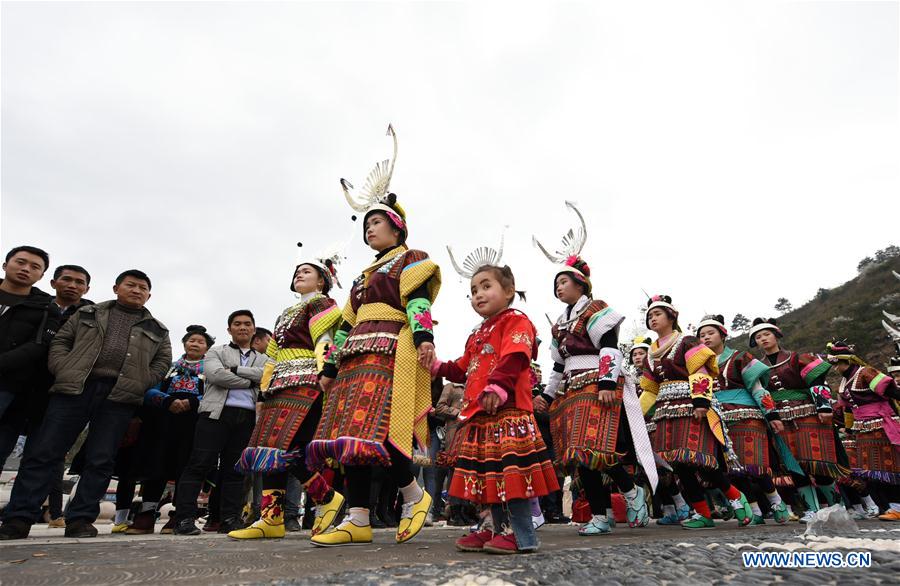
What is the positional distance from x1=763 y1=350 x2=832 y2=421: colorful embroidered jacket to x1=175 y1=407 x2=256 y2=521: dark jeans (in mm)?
6127

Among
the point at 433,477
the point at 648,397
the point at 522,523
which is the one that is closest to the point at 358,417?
the point at 522,523

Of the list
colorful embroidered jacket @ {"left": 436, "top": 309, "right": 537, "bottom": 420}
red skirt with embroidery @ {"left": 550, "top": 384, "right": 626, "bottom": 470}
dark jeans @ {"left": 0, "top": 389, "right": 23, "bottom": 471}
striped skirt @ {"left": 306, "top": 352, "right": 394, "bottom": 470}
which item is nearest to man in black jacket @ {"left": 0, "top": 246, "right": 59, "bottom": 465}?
dark jeans @ {"left": 0, "top": 389, "right": 23, "bottom": 471}

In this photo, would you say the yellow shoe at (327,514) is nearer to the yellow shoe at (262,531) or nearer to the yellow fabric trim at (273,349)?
the yellow shoe at (262,531)

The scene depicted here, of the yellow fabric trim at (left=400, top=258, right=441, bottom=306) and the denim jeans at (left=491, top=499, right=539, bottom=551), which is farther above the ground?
the yellow fabric trim at (left=400, top=258, right=441, bottom=306)

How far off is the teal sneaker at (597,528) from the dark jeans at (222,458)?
321 cm

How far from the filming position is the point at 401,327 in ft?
12.5

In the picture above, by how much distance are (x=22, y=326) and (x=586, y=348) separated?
4478 mm

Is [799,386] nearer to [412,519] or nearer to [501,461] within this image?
[501,461]

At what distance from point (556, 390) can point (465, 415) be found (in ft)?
6.77

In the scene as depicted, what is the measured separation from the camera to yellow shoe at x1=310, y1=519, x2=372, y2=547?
328 cm

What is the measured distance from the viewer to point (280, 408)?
4.36 metres

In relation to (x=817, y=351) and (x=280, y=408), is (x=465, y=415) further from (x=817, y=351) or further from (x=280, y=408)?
(x=817, y=351)

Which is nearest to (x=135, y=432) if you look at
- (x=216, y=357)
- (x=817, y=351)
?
(x=216, y=357)

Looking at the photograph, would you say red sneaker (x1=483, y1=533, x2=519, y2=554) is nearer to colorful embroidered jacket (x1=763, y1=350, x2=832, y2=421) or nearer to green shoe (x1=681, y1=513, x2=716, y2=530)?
green shoe (x1=681, y1=513, x2=716, y2=530)
